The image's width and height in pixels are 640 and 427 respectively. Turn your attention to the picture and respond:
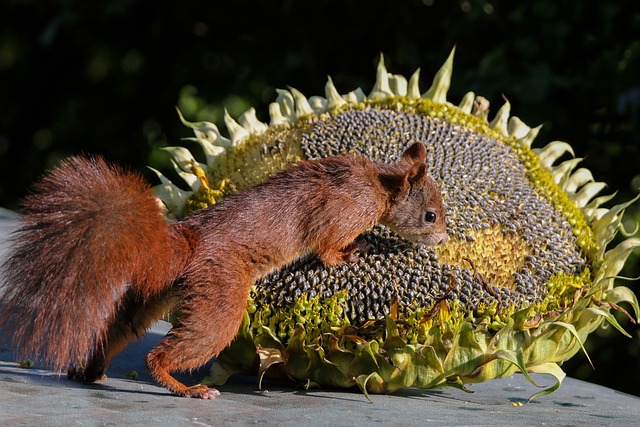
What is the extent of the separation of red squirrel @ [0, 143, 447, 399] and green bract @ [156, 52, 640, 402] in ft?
0.31

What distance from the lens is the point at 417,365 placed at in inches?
109

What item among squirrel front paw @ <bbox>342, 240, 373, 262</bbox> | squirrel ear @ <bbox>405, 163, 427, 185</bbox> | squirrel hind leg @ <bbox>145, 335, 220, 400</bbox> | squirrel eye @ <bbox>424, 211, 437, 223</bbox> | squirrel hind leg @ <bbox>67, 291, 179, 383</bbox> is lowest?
squirrel hind leg @ <bbox>145, 335, 220, 400</bbox>

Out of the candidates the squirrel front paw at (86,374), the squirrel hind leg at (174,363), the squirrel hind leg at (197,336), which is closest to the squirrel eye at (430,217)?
the squirrel hind leg at (197,336)

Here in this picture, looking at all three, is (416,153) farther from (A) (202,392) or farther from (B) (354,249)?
(A) (202,392)

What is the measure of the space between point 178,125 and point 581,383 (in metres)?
3.69

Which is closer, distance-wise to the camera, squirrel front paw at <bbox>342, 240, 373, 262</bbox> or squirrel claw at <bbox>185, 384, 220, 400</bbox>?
squirrel claw at <bbox>185, 384, 220, 400</bbox>

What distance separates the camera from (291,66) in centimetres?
596

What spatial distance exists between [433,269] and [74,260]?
1023mm

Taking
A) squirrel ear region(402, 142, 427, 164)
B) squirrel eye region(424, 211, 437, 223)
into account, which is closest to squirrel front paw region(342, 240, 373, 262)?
squirrel eye region(424, 211, 437, 223)

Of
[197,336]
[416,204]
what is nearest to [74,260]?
[197,336]

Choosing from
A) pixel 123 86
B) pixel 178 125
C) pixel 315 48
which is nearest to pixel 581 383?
pixel 315 48

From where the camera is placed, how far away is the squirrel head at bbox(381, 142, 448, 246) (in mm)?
2902

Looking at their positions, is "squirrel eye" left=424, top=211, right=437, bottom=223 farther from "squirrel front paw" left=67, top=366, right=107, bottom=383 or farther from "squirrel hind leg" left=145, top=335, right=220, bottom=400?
"squirrel front paw" left=67, top=366, right=107, bottom=383

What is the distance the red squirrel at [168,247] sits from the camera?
253cm
